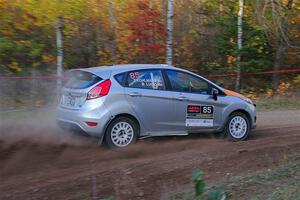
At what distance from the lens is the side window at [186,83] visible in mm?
10180

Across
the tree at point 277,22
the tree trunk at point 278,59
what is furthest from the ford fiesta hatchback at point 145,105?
the tree trunk at point 278,59

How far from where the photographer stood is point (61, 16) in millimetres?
17062

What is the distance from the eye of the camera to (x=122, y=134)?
9500 millimetres

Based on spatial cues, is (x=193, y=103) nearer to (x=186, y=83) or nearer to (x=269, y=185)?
(x=186, y=83)

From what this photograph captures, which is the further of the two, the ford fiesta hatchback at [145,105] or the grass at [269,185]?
the ford fiesta hatchback at [145,105]

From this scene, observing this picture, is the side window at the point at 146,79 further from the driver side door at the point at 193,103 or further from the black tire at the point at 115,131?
the black tire at the point at 115,131

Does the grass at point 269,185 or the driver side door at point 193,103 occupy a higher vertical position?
the driver side door at point 193,103

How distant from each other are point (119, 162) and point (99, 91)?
162cm

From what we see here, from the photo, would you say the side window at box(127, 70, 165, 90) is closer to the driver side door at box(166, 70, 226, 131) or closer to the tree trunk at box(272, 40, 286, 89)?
the driver side door at box(166, 70, 226, 131)

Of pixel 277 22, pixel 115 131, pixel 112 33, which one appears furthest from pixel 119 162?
pixel 277 22

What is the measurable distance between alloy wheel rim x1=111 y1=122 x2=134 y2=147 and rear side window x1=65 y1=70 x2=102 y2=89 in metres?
0.92

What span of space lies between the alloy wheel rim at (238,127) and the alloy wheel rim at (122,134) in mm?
2296

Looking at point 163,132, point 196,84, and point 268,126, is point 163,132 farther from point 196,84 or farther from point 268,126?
point 268,126

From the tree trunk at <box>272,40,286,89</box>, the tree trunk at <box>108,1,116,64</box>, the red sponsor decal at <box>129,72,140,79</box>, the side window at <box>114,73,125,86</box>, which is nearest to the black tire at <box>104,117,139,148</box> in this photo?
the side window at <box>114,73,125,86</box>
